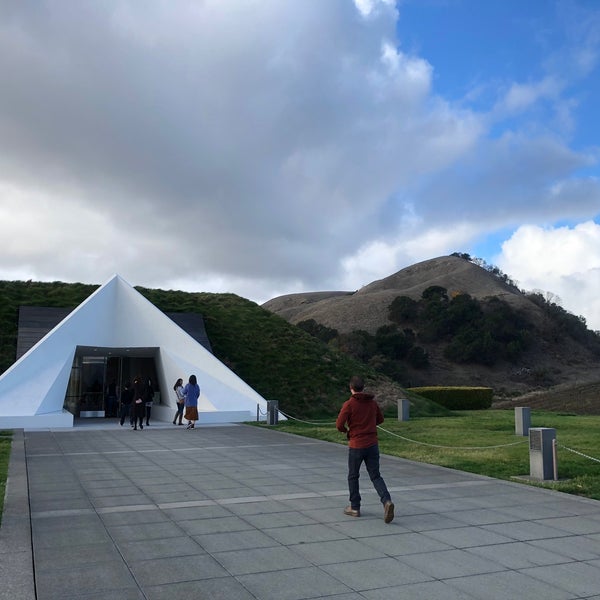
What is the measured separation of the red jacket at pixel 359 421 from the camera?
6184 mm

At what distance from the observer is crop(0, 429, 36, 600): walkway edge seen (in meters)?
4.05

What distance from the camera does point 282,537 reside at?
5426mm

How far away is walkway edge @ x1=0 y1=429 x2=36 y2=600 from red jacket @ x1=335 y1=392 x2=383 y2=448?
3.05 metres

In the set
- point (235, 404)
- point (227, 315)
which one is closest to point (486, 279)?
point (227, 315)

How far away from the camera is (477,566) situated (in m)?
4.63

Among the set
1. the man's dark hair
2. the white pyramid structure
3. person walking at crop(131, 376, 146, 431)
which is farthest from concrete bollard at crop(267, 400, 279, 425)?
the man's dark hair

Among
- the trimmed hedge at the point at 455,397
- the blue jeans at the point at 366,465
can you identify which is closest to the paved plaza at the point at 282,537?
the blue jeans at the point at 366,465

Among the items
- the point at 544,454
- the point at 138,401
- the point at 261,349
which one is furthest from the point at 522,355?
the point at 544,454

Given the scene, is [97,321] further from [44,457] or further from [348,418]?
[348,418]

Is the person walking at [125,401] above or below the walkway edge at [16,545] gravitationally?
above

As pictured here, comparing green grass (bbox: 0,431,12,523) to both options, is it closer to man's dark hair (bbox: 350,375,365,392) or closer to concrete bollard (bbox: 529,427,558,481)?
man's dark hair (bbox: 350,375,365,392)

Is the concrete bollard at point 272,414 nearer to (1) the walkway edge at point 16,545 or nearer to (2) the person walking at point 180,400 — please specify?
(2) the person walking at point 180,400

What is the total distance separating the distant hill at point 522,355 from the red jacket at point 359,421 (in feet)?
142

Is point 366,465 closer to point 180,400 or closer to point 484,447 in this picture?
point 484,447
